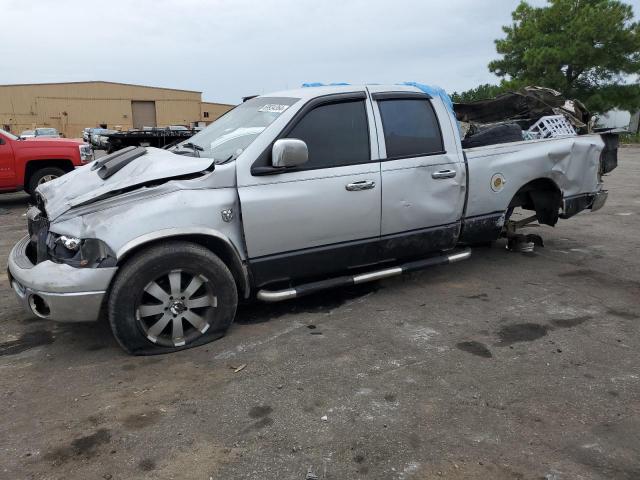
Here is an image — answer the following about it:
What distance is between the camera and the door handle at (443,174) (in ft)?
14.7

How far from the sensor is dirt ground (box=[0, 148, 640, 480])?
2506 millimetres

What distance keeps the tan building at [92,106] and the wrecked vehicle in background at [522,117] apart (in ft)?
160

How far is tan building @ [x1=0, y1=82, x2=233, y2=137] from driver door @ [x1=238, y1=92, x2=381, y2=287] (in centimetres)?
5105

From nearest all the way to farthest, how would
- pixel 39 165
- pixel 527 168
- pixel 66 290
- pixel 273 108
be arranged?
pixel 66 290 → pixel 273 108 → pixel 527 168 → pixel 39 165

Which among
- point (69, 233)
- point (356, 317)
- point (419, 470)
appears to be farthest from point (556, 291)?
point (69, 233)

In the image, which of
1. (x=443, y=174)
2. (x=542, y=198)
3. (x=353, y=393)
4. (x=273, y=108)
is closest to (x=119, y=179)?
(x=273, y=108)

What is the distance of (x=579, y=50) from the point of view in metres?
31.9

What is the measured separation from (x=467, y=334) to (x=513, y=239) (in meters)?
2.57

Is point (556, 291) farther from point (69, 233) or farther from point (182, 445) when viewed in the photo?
point (69, 233)

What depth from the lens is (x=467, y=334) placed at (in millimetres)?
3910

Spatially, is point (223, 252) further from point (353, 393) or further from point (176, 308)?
point (353, 393)

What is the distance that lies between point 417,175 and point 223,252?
5.95ft

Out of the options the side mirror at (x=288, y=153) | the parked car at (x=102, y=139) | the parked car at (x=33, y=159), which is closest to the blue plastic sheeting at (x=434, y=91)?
the side mirror at (x=288, y=153)

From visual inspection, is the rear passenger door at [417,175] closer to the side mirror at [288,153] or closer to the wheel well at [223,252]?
the side mirror at [288,153]
